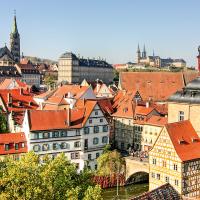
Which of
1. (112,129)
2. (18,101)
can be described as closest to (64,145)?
(112,129)

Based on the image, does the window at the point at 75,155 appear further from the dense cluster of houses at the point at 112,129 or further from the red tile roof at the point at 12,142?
the red tile roof at the point at 12,142

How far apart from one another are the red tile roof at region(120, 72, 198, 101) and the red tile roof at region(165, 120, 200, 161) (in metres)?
38.6

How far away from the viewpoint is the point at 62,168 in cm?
2914

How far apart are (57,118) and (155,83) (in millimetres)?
36107

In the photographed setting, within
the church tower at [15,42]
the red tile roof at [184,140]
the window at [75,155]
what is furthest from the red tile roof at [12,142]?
the church tower at [15,42]

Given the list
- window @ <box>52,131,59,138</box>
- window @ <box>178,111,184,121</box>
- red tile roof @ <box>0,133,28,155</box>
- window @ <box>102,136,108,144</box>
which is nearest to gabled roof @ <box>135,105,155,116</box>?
window @ <box>102,136,108,144</box>

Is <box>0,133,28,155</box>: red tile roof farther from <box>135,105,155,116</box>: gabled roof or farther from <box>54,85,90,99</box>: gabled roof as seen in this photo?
<box>54,85,90,99</box>: gabled roof

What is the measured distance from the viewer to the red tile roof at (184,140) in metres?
43.5

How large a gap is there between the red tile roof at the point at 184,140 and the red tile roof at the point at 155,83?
38588 millimetres

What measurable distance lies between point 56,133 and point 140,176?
40.3 ft

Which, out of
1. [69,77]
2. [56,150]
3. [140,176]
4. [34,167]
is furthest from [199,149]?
[69,77]

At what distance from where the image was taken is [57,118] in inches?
2213

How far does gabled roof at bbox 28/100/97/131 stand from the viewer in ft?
178

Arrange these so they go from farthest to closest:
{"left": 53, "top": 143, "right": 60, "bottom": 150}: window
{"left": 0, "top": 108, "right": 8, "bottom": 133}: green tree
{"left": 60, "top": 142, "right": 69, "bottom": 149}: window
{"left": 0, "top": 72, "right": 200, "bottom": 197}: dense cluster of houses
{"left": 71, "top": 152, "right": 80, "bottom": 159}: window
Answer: {"left": 0, "top": 108, "right": 8, "bottom": 133}: green tree
{"left": 71, "top": 152, "right": 80, "bottom": 159}: window
{"left": 60, "top": 142, "right": 69, "bottom": 149}: window
{"left": 53, "top": 143, "right": 60, "bottom": 150}: window
{"left": 0, "top": 72, "right": 200, "bottom": 197}: dense cluster of houses
